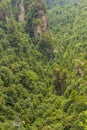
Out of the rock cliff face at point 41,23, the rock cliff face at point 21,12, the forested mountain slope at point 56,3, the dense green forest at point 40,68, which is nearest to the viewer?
the dense green forest at point 40,68

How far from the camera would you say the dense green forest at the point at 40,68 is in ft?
193

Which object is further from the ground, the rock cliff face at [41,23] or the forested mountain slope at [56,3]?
the rock cliff face at [41,23]

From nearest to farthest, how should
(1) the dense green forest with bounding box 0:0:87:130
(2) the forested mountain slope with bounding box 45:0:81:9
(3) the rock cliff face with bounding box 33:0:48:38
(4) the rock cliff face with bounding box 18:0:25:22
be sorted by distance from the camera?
(1) the dense green forest with bounding box 0:0:87:130 < (3) the rock cliff face with bounding box 33:0:48:38 < (4) the rock cliff face with bounding box 18:0:25:22 < (2) the forested mountain slope with bounding box 45:0:81:9

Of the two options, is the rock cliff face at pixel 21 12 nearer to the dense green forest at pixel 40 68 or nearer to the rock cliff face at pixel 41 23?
the dense green forest at pixel 40 68

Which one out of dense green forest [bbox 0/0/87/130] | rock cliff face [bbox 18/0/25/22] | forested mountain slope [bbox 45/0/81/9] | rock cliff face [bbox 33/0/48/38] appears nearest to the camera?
dense green forest [bbox 0/0/87/130]

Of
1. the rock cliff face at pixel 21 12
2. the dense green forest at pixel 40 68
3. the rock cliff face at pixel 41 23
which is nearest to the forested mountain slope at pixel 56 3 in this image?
the dense green forest at pixel 40 68

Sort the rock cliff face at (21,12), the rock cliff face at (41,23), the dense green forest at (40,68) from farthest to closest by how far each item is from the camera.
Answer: the rock cliff face at (21,12) < the rock cliff face at (41,23) < the dense green forest at (40,68)

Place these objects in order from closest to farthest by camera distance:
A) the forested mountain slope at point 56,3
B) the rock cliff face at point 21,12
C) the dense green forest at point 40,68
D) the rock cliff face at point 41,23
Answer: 1. the dense green forest at point 40,68
2. the rock cliff face at point 41,23
3. the rock cliff face at point 21,12
4. the forested mountain slope at point 56,3

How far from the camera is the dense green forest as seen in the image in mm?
58812

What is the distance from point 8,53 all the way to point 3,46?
9.94 feet

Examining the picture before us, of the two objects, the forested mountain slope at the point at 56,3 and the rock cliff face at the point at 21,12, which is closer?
the rock cliff face at the point at 21,12

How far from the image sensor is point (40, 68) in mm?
87125

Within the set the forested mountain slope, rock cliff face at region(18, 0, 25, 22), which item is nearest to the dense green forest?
rock cliff face at region(18, 0, 25, 22)

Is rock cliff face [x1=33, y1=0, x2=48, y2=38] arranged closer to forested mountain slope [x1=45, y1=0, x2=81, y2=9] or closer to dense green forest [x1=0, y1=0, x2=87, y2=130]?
dense green forest [x1=0, y1=0, x2=87, y2=130]
